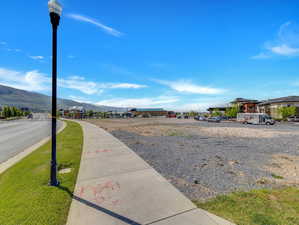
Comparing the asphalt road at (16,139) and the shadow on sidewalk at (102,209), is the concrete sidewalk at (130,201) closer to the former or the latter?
the shadow on sidewalk at (102,209)

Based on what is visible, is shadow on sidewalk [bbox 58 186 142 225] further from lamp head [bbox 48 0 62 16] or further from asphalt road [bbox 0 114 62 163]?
asphalt road [bbox 0 114 62 163]

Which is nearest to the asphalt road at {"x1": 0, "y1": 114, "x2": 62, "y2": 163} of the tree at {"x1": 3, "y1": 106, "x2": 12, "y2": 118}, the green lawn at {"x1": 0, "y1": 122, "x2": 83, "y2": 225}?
the green lawn at {"x1": 0, "y1": 122, "x2": 83, "y2": 225}

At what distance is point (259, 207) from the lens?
3150mm

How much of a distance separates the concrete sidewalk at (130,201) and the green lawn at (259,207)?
35 cm

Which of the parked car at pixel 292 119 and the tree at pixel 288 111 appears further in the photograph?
the tree at pixel 288 111

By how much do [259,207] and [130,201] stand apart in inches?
112

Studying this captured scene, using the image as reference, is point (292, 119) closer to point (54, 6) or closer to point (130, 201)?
point (130, 201)

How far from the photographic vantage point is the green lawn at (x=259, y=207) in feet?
9.06

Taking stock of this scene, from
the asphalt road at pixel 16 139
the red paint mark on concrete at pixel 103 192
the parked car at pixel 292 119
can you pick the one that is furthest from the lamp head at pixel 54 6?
the parked car at pixel 292 119

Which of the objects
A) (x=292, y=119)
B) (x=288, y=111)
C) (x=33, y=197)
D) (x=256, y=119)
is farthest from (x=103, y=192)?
(x=292, y=119)

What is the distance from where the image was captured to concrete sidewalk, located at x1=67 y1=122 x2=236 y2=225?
8.90ft

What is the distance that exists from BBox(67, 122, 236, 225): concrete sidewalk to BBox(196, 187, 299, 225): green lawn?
1.13ft

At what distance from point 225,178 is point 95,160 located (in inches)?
200

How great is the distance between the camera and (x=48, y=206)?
3.08 meters
